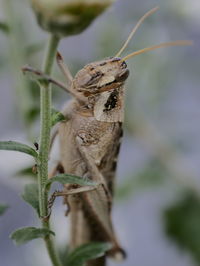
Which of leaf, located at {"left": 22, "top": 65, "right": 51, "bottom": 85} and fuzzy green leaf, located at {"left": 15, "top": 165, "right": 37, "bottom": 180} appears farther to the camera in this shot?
fuzzy green leaf, located at {"left": 15, "top": 165, "right": 37, "bottom": 180}

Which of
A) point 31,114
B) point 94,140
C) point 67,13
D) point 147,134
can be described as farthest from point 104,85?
point 147,134

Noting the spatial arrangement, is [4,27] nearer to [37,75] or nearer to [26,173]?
[26,173]

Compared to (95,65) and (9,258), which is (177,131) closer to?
(9,258)

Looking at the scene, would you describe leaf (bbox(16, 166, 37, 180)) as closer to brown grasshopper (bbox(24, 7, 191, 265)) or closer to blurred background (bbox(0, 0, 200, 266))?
brown grasshopper (bbox(24, 7, 191, 265))

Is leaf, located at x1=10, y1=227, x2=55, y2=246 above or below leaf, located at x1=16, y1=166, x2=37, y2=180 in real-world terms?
below

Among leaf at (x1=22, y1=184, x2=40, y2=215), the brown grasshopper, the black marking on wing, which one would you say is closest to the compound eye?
the brown grasshopper

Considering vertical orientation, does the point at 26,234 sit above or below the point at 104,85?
below
